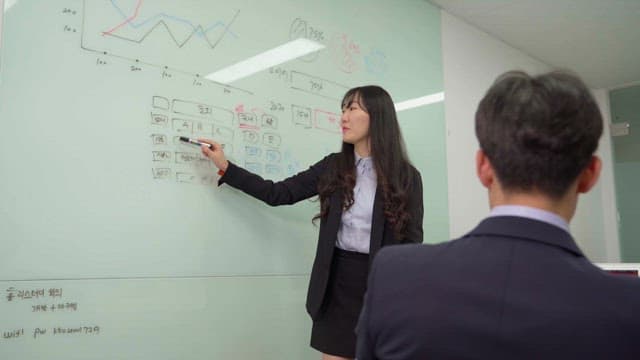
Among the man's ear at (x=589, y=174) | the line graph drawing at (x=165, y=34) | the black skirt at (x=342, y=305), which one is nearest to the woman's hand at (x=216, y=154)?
the line graph drawing at (x=165, y=34)

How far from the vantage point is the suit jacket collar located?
2.14 ft

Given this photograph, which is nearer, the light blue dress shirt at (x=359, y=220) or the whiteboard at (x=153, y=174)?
the whiteboard at (x=153, y=174)

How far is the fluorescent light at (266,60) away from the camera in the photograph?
2041 millimetres

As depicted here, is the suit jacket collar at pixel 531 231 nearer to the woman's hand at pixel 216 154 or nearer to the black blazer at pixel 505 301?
the black blazer at pixel 505 301

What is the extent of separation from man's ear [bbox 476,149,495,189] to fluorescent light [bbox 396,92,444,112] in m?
2.19

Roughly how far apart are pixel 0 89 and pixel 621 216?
5477 millimetres

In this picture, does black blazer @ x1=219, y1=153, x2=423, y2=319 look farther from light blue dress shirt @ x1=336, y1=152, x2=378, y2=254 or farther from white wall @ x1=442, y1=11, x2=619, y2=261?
white wall @ x1=442, y1=11, x2=619, y2=261

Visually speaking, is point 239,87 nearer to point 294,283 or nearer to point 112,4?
point 112,4

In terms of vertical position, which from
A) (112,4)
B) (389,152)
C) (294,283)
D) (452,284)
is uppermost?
(112,4)

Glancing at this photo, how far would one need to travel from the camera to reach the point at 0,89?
1.50 metres

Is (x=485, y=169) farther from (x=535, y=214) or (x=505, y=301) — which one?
(x=505, y=301)

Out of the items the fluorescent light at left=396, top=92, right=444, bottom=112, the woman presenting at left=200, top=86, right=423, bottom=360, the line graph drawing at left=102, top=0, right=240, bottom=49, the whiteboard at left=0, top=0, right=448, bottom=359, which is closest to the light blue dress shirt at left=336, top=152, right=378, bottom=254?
the woman presenting at left=200, top=86, right=423, bottom=360

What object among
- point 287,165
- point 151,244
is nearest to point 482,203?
point 287,165

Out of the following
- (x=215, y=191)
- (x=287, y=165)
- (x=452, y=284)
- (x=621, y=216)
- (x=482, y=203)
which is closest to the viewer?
(x=452, y=284)
